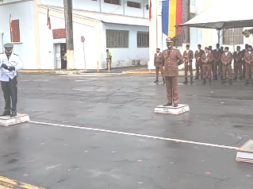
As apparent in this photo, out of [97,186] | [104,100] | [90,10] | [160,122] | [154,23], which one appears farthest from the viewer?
[90,10]

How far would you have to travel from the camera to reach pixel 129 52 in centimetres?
3794

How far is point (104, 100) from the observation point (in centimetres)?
1369

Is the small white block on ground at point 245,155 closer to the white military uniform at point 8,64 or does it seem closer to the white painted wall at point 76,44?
the white military uniform at point 8,64

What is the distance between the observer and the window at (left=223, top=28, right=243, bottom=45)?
2405cm

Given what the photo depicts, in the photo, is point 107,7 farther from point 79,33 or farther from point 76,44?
point 76,44

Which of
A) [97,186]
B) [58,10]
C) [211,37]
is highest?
[58,10]

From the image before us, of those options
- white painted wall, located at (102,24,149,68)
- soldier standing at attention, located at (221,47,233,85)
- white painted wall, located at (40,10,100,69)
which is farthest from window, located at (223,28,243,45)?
white painted wall, located at (102,24,149,68)

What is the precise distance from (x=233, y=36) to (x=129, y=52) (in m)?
14.9

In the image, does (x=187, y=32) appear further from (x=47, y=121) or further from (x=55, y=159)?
(x=55, y=159)

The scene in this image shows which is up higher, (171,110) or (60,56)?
(60,56)

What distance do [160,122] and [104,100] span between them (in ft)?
15.3

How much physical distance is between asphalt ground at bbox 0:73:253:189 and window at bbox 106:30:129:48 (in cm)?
Answer: 2259

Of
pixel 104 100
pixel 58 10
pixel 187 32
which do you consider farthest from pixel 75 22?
pixel 104 100

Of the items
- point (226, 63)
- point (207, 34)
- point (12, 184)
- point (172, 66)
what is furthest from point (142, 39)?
point (12, 184)
